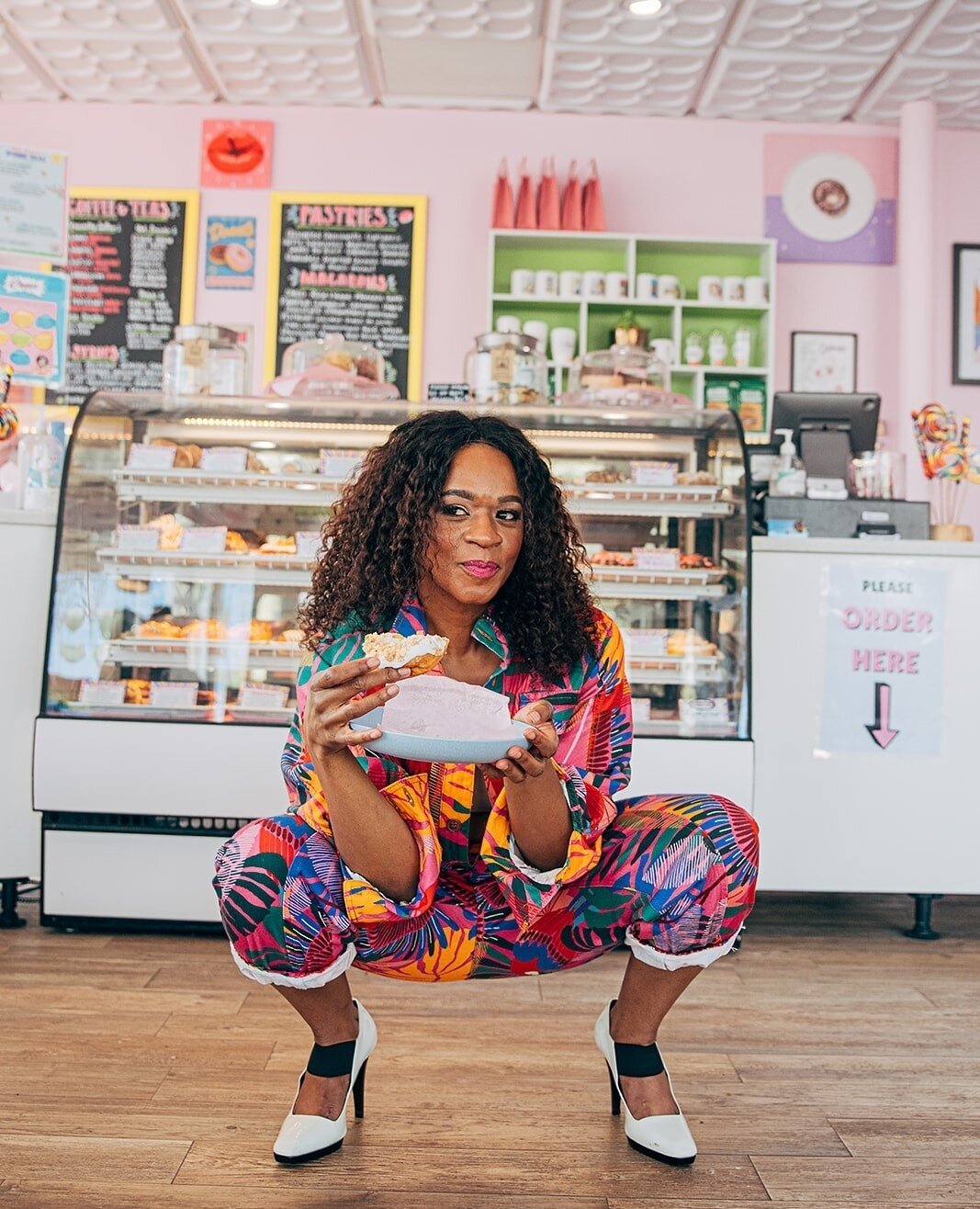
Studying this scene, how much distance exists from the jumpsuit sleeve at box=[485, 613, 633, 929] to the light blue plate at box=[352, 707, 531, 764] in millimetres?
136

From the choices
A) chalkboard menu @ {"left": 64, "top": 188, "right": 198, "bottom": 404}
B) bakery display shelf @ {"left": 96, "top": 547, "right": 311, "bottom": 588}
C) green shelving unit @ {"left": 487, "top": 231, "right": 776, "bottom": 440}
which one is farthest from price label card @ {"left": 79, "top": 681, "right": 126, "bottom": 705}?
chalkboard menu @ {"left": 64, "top": 188, "right": 198, "bottom": 404}

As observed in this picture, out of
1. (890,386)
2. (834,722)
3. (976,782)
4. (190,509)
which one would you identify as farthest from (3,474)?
(890,386)

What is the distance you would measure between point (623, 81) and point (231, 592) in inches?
148

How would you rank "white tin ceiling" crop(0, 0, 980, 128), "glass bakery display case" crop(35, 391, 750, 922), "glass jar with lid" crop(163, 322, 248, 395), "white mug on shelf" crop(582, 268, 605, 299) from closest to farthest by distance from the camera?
"glass bakery display case" crop(35, 391, 750, 922) → "glass jar with lid" crop(163, 322, 248, 395) → "white tin ceiling" crop(0, 0, 980, 128) → "white mug on shelf" crop(582, 268, 605, 299)

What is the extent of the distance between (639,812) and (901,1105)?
67cm

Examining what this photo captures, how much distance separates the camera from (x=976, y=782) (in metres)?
2.90

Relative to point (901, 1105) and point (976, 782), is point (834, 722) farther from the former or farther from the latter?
point (901, 1105)

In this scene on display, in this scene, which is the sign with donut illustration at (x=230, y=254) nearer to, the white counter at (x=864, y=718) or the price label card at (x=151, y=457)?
the price label card at (x=151, y=457)

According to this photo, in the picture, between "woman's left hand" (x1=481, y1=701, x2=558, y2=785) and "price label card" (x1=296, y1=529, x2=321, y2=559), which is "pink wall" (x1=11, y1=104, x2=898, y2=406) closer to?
"price label card" (x1=296, y1=529, x2=321, y2=559)

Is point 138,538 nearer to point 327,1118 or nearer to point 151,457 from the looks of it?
point 151,457

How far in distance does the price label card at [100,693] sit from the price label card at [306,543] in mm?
568

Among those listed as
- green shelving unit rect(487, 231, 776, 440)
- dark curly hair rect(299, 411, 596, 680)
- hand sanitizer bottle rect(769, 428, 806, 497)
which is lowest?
dark curly hair rect(299, 411, 596, 680)

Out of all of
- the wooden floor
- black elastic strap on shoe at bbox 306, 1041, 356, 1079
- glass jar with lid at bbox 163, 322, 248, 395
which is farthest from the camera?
glass jar with lid at bbox 163, 322, 248, 395

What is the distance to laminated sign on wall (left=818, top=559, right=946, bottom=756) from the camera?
2879 millimetres
